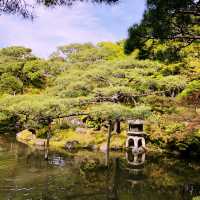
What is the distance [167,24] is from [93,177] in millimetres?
9092

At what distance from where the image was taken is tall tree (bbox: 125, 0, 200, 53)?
20.6 ft

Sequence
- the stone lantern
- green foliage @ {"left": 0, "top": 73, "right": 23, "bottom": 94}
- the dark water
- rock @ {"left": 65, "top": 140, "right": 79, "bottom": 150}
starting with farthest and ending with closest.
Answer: green foliage @ {"left": 0, "top": 73, "right": 23, "bottom": 94}, rock @ {"left": 65, "top": 140, "right": 79, "bottom": 150}, the stone lantern, the dark water

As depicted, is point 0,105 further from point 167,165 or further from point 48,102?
point 167,165

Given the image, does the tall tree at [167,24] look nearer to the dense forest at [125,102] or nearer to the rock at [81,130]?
the dense forest at [125,102]

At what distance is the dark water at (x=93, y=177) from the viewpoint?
11.6 m

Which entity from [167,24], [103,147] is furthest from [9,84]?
[167,24]

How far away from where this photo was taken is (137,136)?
22.6 metres

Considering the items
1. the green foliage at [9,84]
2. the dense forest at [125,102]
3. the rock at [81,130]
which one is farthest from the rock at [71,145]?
the green foliage at [9,84]

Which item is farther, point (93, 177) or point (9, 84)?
point (9, 84)

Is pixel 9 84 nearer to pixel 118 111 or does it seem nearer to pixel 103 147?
pixel 103 147

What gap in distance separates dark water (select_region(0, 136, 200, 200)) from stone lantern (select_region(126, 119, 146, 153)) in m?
1.79

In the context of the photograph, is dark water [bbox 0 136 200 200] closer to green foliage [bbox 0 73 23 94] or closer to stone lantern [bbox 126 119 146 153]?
stone lantern [bbox 126 119 146 153]

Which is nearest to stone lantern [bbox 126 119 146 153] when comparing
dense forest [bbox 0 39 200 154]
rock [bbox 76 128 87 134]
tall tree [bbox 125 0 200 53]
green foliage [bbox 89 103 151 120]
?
dense forest [bbox 0 39 200 154]

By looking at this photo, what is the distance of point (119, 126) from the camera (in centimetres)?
2570
